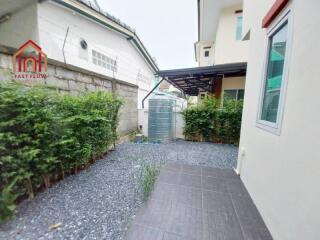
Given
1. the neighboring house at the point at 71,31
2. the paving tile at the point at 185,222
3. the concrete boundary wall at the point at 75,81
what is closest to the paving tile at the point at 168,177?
the paving tile at the point at 185,222

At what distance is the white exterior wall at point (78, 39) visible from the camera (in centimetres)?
365

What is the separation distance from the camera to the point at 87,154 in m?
2.86

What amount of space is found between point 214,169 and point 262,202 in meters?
1.41

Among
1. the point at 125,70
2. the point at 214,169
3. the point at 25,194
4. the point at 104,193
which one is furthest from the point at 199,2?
the point at 25,194

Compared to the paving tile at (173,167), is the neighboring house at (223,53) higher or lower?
higher

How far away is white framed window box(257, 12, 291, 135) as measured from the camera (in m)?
1.61

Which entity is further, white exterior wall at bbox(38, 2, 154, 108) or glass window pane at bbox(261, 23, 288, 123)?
white exterior wall at bbox(38, 2, 154, 108)

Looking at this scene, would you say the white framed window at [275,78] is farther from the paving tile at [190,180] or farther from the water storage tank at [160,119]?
the water storage tank at [160,119]

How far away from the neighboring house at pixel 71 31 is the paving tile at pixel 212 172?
15.0 ft

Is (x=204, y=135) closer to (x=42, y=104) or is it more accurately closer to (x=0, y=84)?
(x=42, y=104)

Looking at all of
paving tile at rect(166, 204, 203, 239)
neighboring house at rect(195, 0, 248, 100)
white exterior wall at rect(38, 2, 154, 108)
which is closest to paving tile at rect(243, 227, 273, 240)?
paving tile at rect(166, 204, 203, 239)

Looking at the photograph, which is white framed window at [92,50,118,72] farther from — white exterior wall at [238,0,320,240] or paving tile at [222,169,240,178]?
paving tile at [222,169,240,178]

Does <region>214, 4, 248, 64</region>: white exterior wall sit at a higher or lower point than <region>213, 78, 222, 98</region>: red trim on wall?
higher

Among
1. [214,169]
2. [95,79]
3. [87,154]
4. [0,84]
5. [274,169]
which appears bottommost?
[214,169]
